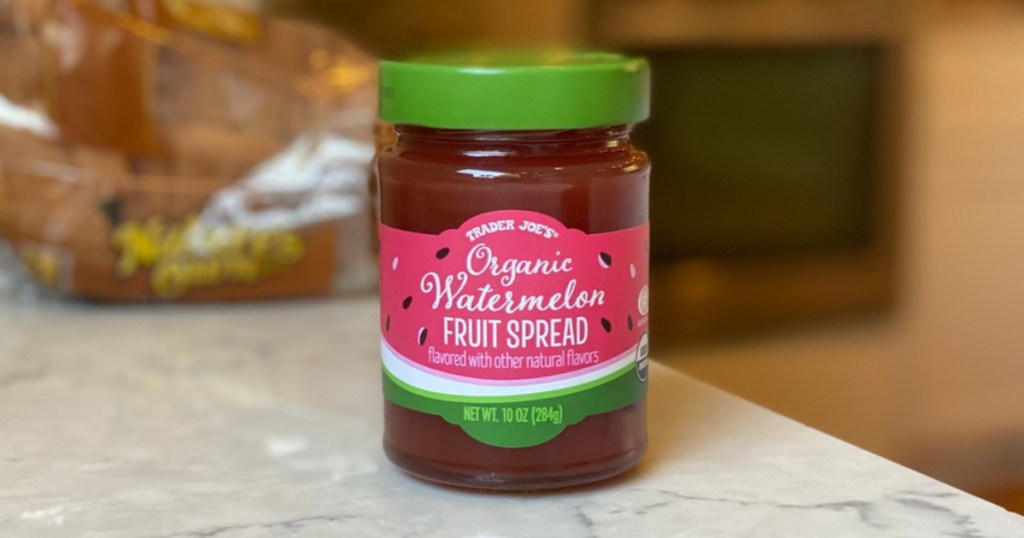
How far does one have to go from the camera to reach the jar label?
0.55 metres

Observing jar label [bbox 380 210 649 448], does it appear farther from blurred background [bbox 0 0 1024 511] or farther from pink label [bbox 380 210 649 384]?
blurred background [bbox 0 0 1024 511]

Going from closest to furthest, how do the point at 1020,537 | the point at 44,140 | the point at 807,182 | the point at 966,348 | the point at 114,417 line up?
1. the point at 1020,537
2. the point at 114,417
3. the point at 44,140
4. the point at 807,182
5. the point at 966,348

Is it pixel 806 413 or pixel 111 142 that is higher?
pixel 111 142

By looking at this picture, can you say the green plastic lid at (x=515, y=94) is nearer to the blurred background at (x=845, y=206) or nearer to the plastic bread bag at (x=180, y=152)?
the plastic bread bag at (x=180, y=152)

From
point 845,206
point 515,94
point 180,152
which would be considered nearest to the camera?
point 515,94

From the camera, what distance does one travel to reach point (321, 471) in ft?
2.05

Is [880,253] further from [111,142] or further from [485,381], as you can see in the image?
[485,381]

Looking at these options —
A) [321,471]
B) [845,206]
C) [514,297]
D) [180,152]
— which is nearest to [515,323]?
[514,297]

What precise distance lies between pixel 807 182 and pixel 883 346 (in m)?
0.35

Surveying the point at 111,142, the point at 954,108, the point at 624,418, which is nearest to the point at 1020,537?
the point at 624,418

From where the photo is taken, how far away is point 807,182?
212 centimetres

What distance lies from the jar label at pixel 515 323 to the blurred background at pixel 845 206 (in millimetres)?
1239

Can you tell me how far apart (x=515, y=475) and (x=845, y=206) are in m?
1.73

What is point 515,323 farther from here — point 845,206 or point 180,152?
point 845,206
